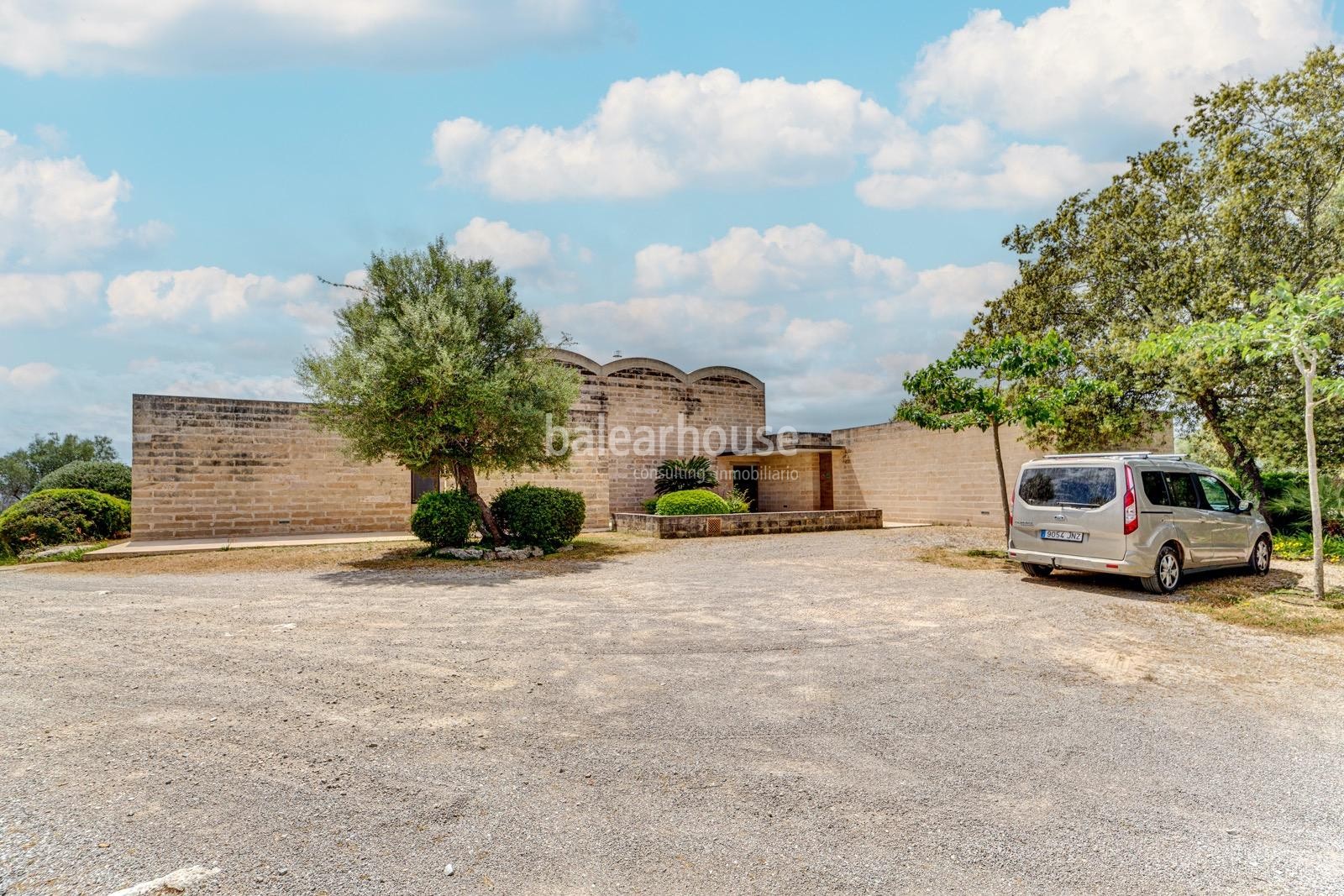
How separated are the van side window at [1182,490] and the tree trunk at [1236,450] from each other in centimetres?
584

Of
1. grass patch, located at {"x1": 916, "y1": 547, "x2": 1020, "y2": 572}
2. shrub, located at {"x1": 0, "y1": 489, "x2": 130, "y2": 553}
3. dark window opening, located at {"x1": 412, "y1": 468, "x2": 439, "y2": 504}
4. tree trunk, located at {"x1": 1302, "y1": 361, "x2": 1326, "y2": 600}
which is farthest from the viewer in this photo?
dark window opening, located at {"x1": 412, "y1": 468, "x2": 439, "y2": 504}

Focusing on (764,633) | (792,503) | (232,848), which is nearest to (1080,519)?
(764,633)

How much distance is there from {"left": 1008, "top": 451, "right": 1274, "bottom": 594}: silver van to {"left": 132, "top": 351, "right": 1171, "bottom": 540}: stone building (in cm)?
846

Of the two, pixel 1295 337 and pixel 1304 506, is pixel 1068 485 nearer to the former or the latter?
pixel 1295 337

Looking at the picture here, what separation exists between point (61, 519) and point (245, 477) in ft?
12.8

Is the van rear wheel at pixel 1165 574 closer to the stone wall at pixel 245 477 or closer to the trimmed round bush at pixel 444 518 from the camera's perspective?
the trimmed round bush at pixel 444 518

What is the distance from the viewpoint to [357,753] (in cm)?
373

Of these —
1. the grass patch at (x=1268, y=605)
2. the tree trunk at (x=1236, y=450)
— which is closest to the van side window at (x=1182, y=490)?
the grass patch at (x=1268, y=605)

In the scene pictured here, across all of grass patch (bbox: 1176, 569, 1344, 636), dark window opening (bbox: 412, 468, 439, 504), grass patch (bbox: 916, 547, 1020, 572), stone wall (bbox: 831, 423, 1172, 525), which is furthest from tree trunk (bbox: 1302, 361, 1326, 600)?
dark window opening (bbox: 412, 468, 439, 504)

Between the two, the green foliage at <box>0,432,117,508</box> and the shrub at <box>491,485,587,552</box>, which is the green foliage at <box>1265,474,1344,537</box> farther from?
the green foliage at <box>0,432,117,508</box>

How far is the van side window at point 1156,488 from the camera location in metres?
8.61

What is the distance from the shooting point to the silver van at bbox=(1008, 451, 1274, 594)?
8.46 meters

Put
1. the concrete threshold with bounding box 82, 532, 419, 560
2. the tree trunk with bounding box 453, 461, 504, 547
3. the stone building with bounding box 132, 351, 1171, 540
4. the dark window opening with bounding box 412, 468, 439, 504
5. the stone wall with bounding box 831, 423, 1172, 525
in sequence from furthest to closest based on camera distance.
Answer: the stone wall with bounding box 831, 423, 1172, 525 → the dark window opening with bounding box 412, 468, 439, 504 → the stone building with bounding box 132, 351, 1171, 540 → the concrete threshold with bounding box 82, 532, 419, 560 → the tree trunk with bounding box 453, 461, 504, 547

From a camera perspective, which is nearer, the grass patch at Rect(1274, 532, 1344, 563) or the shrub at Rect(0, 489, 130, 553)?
the grass patch at Rect(1274, 532, 1344, 563)
